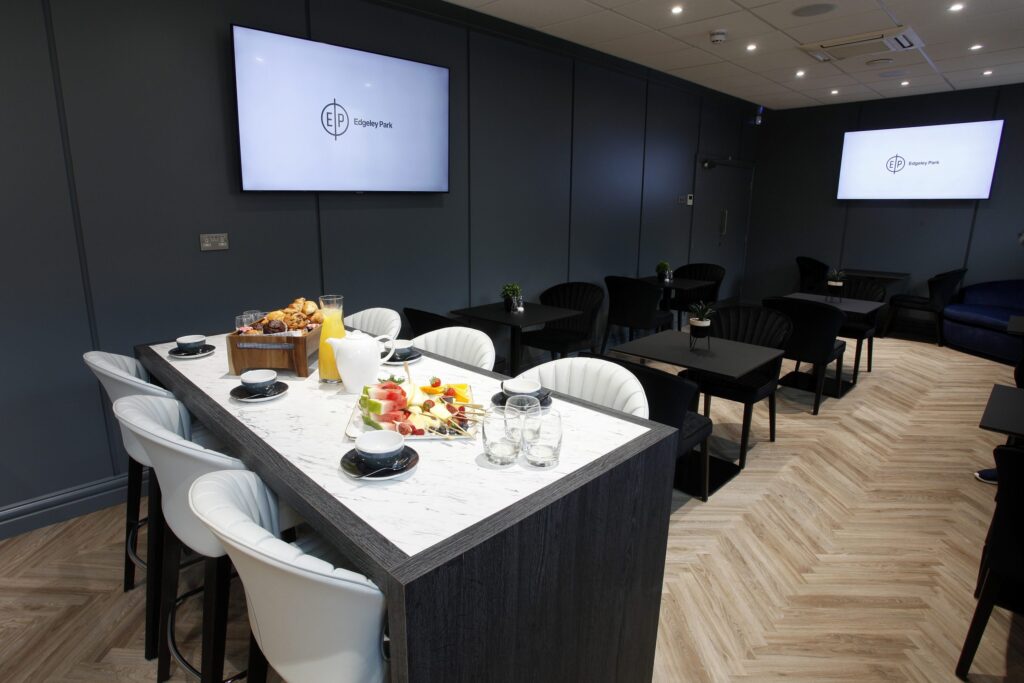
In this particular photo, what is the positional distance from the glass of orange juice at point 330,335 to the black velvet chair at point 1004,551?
209 cm

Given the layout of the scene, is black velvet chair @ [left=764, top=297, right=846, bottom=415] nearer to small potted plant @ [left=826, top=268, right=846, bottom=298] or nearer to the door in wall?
small potted plant @ [left=826, top=268, right=846, bottom=298]

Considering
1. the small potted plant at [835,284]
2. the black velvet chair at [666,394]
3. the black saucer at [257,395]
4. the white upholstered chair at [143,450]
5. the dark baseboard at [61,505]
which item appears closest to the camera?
the black saucer at [257,395]

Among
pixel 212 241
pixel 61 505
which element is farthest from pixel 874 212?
pixel 61 505

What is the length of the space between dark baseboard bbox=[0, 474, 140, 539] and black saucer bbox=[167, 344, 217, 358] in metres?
1.08

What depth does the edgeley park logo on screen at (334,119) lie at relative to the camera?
330 centimetres

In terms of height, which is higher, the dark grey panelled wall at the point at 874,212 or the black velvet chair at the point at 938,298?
the dark grey panelled wall at the point at 874,212

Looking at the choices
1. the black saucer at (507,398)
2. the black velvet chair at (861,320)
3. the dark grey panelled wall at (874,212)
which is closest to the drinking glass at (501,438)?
the black saucer at (507,398)

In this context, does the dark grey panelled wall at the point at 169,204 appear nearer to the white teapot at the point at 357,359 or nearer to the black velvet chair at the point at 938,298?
the white teapot at the point at 357,359

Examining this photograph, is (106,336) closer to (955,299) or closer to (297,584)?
(297,584)

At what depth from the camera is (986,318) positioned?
5.76 metres

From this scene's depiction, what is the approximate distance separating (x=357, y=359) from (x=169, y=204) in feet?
5.81

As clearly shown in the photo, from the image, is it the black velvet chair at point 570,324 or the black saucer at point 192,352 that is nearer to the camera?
the black saucer at point 192,352

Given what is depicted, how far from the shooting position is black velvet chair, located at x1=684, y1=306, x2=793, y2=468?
3398mm

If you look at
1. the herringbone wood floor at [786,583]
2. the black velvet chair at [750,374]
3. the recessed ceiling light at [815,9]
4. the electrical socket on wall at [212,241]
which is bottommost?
the herringbone wood floor at [786,583]
